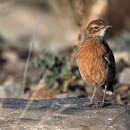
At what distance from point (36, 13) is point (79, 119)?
43.9ft

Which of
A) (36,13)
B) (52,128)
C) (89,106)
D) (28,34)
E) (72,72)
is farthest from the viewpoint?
(36,13)

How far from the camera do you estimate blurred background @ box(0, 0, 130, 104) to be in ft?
39.7

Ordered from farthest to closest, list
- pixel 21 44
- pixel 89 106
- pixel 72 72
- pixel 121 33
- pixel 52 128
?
pixel 21 44 < pixel 121 33 < pixel 72 72 < pixel 89 106 < pixel 52 128

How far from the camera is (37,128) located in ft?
25.6

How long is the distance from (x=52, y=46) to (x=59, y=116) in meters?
10.0

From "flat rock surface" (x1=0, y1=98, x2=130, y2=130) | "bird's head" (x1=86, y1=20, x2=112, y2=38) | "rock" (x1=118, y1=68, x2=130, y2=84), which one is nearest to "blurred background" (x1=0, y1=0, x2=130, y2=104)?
"rock" (x1=118, y1=68, x2=130, y2=84)

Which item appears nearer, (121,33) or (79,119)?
(79,119)

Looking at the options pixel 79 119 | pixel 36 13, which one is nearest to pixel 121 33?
pixel 36 13

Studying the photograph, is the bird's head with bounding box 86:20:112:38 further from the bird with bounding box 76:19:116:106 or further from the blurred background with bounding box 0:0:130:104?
the blurred background with bounding box 0:0:130:104

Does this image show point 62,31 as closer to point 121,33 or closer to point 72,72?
point 121,33

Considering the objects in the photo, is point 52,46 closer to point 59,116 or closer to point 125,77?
point 125,77

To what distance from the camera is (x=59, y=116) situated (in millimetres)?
8219

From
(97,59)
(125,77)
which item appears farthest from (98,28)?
(125,77)

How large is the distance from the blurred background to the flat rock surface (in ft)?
6.15
